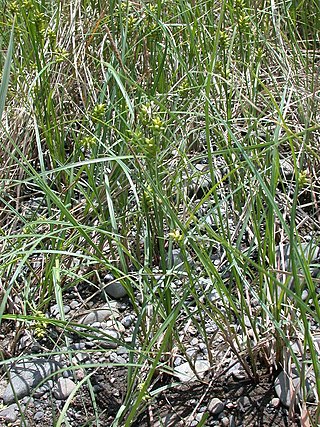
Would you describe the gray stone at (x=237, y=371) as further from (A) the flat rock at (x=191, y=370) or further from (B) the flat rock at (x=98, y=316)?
(B) the flat rock at (x=98, y=316)

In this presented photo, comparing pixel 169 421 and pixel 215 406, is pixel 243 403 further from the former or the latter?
pixel 169 421

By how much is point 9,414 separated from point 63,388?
131 mm

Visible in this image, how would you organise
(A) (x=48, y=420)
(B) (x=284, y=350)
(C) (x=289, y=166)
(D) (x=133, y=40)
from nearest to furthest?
(B) (x=284, y=350), (A) (x=48, y=420), (C) (x=289, y=166), (D) (x=133, y=40)

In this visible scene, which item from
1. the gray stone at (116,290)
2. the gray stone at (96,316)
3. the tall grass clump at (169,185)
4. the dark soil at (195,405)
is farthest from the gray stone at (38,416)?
the gray stone at (116,290)

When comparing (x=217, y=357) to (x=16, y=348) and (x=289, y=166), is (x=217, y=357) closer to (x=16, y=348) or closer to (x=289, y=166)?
(x=16, y=348)

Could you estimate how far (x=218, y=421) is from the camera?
153 centimetres

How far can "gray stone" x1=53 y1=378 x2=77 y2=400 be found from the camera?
167cm

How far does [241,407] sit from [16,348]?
0.60 meters

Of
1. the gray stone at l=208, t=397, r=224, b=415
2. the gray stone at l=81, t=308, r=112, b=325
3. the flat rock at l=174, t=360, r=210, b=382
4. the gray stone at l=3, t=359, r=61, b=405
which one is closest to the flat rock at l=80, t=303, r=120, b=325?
the gray stone at l=81, t=308, r=112, b=325

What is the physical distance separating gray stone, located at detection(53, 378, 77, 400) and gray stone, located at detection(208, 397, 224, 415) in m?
0.33

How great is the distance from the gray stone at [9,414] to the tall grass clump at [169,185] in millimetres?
161

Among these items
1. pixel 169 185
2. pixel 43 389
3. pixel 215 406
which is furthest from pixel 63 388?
pixel 169 185

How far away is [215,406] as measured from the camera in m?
1.56

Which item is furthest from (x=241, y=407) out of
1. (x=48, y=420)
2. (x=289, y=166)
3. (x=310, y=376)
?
(x=289, y=166)
